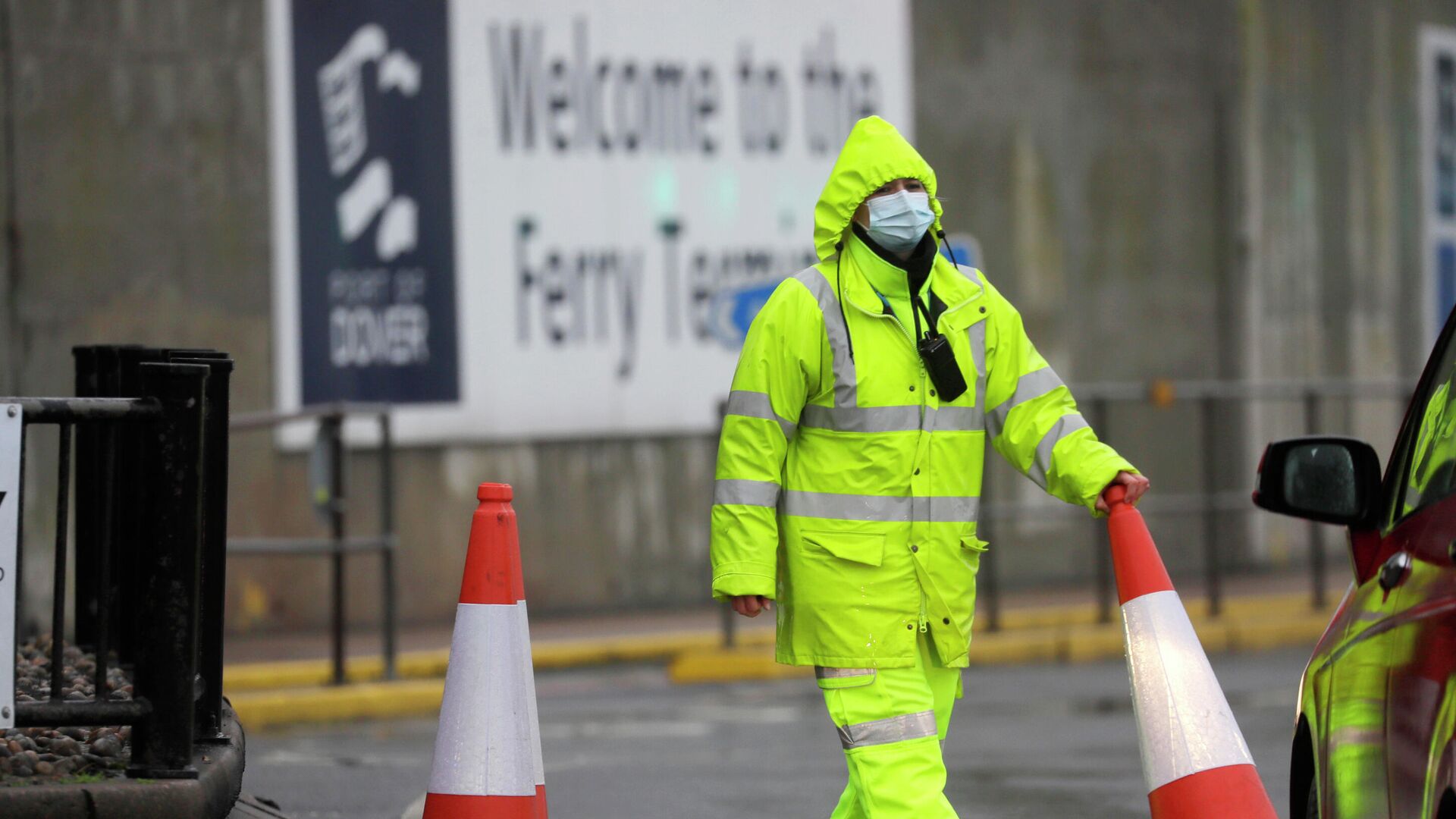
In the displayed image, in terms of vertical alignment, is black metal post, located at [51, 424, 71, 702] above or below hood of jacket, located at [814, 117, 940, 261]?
below

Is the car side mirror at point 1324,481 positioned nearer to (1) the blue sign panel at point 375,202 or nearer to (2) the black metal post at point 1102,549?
(2) the black metal post at point 1102,549

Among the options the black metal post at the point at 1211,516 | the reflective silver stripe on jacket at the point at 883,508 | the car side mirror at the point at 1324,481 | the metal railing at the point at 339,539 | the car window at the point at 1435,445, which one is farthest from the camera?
the black metal post at the point at 1211,516

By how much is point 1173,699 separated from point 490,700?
155 centimetres

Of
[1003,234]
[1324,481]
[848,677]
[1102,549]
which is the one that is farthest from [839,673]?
[1003,234]

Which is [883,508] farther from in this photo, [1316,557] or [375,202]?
[1316,557]

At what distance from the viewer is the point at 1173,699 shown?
14.4 feet

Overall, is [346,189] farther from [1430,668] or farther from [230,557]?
[1430,668]

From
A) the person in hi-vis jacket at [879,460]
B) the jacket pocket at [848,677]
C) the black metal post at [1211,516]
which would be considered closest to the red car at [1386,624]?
the person in hi-vis jacket at [879,460]

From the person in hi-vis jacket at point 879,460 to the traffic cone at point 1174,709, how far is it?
0.73 feet

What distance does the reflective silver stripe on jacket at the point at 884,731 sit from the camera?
4.63 metres

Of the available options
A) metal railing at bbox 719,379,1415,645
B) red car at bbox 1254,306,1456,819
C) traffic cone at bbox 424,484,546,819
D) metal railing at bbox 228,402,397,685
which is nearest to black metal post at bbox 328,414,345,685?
metal railing at bbox 228,402,397,685

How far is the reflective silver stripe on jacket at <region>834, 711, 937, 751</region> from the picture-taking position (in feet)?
15.2

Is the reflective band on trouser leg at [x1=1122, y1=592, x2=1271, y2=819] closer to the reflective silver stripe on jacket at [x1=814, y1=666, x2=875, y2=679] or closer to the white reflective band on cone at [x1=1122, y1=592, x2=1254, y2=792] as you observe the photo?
the white reflective band on cone at [x1=1122, y1=592, x2=1254, y2=792]

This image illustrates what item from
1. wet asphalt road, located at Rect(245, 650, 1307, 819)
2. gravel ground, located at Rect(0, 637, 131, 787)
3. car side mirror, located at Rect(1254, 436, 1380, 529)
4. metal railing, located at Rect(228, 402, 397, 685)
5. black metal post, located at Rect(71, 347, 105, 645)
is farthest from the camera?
metal railing, located at Rect(228, 402, 397, 685)
